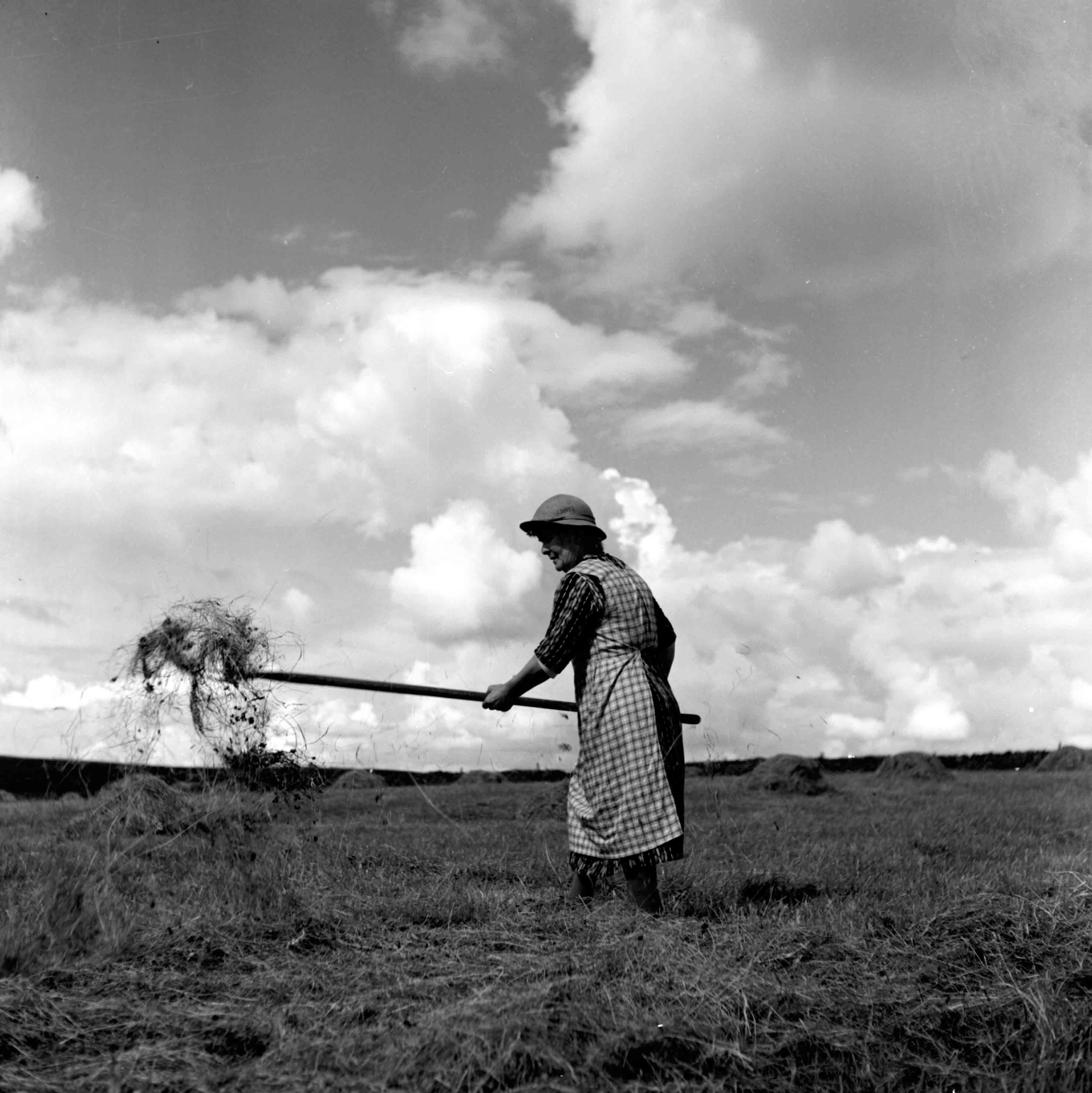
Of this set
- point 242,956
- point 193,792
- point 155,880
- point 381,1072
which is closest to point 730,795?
point 193,792

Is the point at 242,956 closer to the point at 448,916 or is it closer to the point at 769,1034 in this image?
the point at 448,916

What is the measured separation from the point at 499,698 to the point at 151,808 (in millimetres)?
3308

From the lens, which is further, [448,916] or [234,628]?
[234,628]

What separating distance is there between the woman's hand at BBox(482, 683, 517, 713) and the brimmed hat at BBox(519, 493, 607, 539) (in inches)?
31.0

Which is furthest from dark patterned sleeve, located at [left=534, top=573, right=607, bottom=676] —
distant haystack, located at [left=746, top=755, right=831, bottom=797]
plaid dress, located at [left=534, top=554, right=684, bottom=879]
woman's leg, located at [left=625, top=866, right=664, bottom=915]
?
distant haystack, located at [left=746, top=755, right=831, bottom=797]

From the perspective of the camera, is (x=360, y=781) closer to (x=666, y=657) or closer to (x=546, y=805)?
(x=546, y=805)

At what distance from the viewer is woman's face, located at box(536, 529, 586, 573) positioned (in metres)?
5.43

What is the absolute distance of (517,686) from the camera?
5234 mm

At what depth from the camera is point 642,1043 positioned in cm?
317

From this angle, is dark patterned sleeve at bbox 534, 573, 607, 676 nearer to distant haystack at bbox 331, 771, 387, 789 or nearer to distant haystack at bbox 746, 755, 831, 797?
distant haystack at bbox 746, 755, 831, 797

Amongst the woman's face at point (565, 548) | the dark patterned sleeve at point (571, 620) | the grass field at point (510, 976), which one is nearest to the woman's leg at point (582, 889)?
the grass field at point (510, 976)

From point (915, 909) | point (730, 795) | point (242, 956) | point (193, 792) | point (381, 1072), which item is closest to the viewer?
point (381, 1072)

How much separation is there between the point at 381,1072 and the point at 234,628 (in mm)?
3205

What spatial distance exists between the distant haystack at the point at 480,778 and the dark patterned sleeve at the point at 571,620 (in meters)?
12.5
